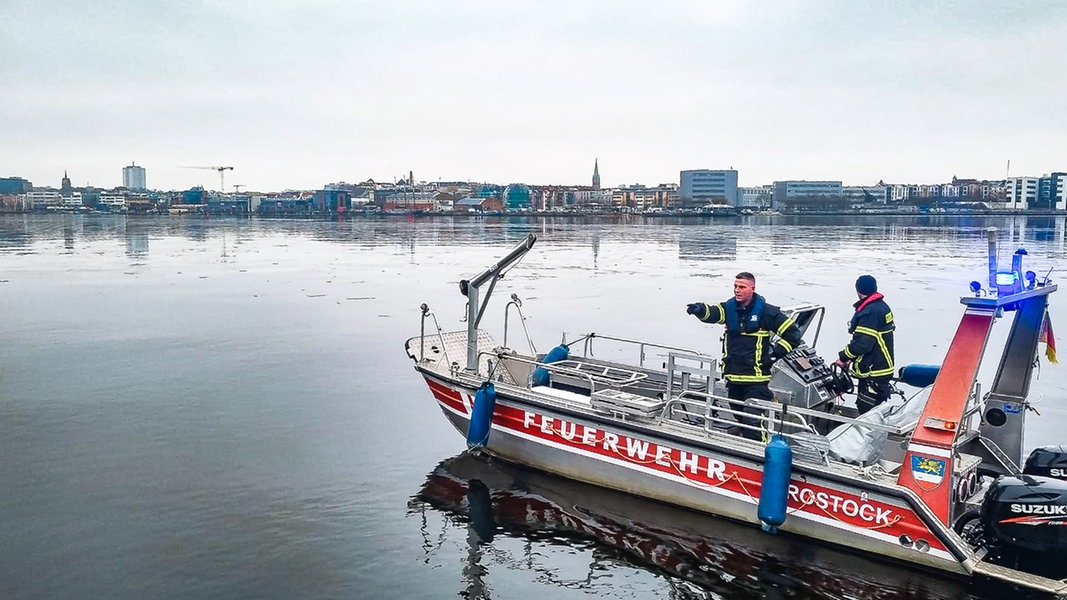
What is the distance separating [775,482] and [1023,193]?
202 meters

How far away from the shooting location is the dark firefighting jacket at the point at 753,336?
8539 millimetres

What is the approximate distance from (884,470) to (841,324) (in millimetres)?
14477

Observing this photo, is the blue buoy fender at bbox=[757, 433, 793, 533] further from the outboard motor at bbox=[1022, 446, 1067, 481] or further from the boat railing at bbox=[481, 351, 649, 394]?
the outboard motor at bbox=[1022, 446, 1067, 481]


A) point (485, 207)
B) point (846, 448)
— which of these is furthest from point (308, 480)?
point (485, 207)

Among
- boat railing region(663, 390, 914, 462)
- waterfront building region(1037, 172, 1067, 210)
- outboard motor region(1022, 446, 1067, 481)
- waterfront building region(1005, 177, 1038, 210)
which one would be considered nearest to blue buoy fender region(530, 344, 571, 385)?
boat railing region(663, 390, 914, 462)

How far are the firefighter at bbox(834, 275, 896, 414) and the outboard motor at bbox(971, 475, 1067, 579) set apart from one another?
6.65 ft

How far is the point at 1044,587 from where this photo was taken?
Result: 6582 mm

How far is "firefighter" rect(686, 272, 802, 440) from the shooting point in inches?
336

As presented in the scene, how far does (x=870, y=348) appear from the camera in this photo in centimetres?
875

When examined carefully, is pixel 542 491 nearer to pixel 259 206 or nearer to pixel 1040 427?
pixel 1040 427

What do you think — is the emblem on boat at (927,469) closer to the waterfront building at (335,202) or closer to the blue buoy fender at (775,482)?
the blue buoy fender at (775,482)


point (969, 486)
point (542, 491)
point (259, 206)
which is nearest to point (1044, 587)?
point (969, 486)

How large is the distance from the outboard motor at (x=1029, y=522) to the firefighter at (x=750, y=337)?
2.39 metres

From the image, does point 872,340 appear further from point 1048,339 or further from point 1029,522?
point 1029,522
